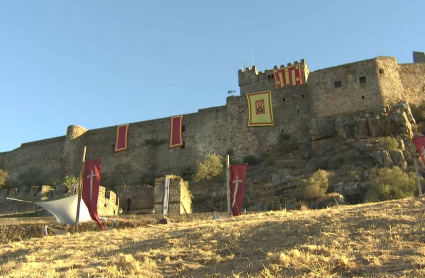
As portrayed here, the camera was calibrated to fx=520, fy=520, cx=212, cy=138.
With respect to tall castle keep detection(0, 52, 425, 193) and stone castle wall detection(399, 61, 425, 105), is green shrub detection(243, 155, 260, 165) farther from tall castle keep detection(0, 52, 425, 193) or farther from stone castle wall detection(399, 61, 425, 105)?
stone castle wall detection(399, 61, 425, 105)

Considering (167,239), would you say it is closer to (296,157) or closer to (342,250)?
(342,250)

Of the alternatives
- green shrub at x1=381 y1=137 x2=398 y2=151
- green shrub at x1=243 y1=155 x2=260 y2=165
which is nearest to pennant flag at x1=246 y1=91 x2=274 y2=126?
green shrub at x1=243 y1=155 x2=260 y2=165

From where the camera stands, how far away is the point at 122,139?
37031 millimetres

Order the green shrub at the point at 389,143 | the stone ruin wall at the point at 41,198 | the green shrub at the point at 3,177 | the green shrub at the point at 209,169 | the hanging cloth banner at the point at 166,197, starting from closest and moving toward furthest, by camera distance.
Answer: the hanging cloth banner at the point at 166,197 → the stone ruin wall at the point at 41,198 → the green shrub at the point at 389,143 → the green shrub at the point at 209,169 → the green shrub at the point at 3,177

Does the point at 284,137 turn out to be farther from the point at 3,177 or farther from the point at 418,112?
the point at 3,177

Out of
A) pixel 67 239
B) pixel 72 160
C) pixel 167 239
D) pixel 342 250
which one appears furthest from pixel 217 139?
pixel 342 250

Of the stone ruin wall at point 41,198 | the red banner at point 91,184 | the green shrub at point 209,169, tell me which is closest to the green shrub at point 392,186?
the green shrub at point 209,169

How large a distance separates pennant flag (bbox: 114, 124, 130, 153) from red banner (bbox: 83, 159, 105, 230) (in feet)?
62.1

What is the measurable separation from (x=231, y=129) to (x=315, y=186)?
11561 mm

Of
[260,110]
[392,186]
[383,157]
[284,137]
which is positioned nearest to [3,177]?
[260,110]

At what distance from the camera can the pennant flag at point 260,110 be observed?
32938mm

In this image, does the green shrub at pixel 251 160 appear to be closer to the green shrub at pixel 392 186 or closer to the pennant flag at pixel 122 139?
the green shrub at pixel 392 186

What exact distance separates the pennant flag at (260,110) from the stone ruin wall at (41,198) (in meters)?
12.0

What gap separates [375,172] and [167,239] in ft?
50.8
